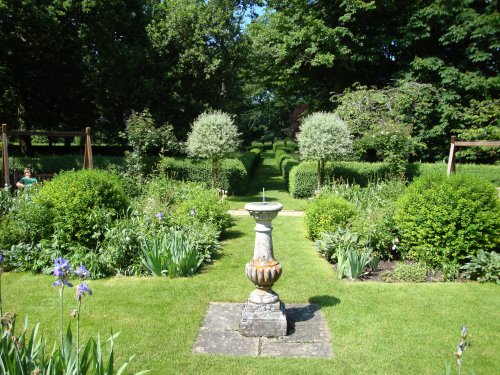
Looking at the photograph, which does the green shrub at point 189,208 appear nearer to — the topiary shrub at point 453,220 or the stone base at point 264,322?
the stone base at point 264,322

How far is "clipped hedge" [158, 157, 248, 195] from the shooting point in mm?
15547

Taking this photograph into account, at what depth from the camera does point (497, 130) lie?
18.1 metres

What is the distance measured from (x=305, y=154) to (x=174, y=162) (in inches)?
213

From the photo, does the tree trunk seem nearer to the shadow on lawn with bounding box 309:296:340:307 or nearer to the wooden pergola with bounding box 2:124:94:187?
the wooden pergola with bounding box 2:124:94:187

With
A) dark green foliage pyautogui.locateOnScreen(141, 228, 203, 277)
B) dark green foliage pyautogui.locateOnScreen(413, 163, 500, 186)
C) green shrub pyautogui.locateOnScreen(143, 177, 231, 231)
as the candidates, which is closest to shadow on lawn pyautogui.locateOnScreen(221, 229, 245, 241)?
green shrub pyautogui.locateOnScreen(143, 177, 231, 231)

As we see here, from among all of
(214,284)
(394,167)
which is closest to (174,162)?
(394,167)

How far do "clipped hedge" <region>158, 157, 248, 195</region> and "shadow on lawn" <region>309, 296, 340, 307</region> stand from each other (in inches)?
393

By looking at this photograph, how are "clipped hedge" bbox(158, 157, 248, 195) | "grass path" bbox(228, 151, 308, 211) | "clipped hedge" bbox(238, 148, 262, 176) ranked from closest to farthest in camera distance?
1. "grass path" bbox(228, 151, 308, 211)
2. "clipped hedge" bbox(158, 157, 248, 195)
3. "clipped hedge" bbox(238, 148, 262, 176)

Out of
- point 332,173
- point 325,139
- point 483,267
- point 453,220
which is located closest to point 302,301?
point 453,220

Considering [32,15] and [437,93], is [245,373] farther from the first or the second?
[437,93]

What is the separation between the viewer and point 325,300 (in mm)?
5809

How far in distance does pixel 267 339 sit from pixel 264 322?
0.64 ft

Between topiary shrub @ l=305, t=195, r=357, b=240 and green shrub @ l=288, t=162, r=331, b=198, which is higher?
green shrub @ l=288, t=162, r=331, b=198

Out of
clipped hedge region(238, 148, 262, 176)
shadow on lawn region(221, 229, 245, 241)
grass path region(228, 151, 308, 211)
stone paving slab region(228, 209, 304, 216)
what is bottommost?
shadow on lawn region(221, 229, 245, 241)
